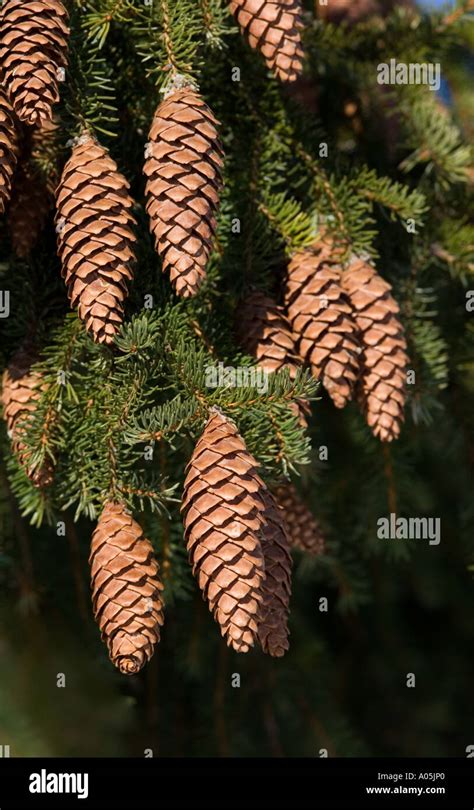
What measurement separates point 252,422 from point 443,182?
49cm

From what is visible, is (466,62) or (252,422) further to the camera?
(466,62)

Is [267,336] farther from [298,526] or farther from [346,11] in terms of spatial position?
[346,11]

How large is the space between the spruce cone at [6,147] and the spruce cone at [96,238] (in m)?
0.05

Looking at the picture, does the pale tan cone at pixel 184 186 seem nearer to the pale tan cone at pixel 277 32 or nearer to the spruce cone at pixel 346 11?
the pale tan cone at pixel 277 32

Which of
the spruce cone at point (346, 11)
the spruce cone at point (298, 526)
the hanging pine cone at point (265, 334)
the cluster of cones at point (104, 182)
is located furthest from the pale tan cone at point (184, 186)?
the spruce cone at point (346, 11)

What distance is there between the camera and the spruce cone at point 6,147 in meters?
0.73

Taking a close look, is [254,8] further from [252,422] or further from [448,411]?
[448,411]

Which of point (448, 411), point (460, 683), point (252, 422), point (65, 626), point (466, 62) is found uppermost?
point (466, 62)

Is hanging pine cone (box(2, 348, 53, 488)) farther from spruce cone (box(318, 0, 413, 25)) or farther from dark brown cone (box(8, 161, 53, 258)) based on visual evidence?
spruce cone (box(318, 0, 413, 25))

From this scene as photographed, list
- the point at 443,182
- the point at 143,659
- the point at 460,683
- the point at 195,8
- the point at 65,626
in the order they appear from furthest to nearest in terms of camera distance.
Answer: the point at 460,683 < the point at 65,626 < the point at 443,182 < the point at 195,8 < the point at 143,659

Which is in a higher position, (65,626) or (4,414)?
(4,414)

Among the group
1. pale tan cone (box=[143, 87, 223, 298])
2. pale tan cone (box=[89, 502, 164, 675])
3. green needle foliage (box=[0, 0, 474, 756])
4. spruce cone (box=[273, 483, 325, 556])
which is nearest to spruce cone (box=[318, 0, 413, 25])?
green needle foliage (box=[0, 0, 474, 756])

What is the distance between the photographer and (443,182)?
1.08 metres

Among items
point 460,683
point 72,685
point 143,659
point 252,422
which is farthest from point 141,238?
point 460,683
